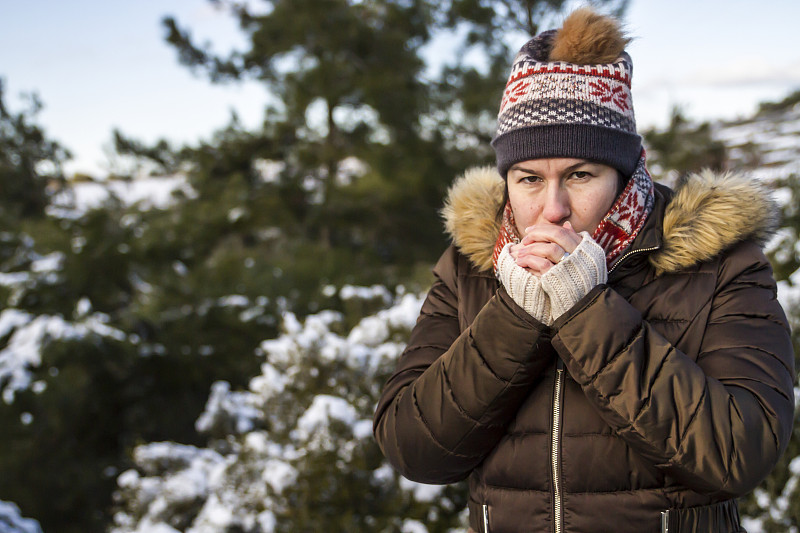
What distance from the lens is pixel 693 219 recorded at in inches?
62.6

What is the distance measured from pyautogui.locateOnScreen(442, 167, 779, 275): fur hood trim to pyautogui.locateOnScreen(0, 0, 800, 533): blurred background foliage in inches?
80.0

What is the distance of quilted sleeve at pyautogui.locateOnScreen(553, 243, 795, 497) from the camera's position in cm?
128

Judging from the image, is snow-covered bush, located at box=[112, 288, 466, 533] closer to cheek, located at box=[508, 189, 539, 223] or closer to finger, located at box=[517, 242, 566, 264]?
cheek, located at box=[508, 189, 539, 223]

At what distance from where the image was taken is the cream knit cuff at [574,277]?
137cm

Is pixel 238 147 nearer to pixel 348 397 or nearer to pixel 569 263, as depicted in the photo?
pixel 348 397

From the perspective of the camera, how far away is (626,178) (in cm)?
166

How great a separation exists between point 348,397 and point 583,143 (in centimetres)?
284

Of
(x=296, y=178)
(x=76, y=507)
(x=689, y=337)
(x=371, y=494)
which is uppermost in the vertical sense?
(x=296, y=178)

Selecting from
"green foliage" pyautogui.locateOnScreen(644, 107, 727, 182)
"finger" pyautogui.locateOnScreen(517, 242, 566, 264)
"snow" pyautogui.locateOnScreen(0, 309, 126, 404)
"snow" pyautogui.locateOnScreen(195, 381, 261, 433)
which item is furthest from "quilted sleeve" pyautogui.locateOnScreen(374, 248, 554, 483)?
"green foliage" pyautogui.locateOnScreen(644, 107, 727, 182)

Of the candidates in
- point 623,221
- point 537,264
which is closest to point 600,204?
point 623,221

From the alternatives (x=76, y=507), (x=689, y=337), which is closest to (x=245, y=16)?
(x=76, y=507)

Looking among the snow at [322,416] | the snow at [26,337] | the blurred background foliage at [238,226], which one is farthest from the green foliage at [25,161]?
the snow at [322,416]

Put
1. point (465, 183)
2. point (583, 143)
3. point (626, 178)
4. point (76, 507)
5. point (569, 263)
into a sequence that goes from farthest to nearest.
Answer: point (76, 507)
point (465, 183)
point (626, 178)
point (583, 143)
point (569, 263)

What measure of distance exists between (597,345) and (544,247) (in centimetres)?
23
